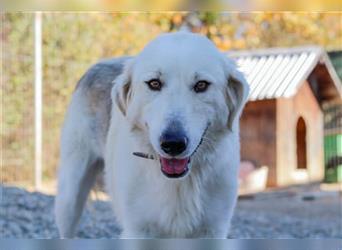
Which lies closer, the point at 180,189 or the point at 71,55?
the point at 180,189

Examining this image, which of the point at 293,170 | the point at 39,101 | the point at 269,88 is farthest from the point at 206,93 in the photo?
the point at 293,170

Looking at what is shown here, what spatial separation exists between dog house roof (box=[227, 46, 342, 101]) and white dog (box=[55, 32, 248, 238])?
8667mm

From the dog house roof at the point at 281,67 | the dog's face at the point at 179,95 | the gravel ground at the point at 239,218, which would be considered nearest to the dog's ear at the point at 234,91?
the dog's face at the point at 179,95

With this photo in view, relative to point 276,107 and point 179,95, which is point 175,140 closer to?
point 179,95

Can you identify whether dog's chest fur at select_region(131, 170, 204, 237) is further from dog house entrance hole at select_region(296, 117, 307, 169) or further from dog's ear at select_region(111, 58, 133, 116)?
dog house entrance hole at select_region(296, 117, 307, 169)

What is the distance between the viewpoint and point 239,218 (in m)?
7.75

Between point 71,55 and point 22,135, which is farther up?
point 71,55

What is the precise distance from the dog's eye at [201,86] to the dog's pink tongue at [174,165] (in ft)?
1.00

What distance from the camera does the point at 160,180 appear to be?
2.96 meters

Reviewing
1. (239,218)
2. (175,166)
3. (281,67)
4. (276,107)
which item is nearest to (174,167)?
(175,166)

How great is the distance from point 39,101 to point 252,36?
764cm

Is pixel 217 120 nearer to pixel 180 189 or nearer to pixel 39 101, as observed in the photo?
pixel 180 189

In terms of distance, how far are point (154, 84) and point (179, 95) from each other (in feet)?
0.50

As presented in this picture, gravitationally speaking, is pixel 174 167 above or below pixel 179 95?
below
